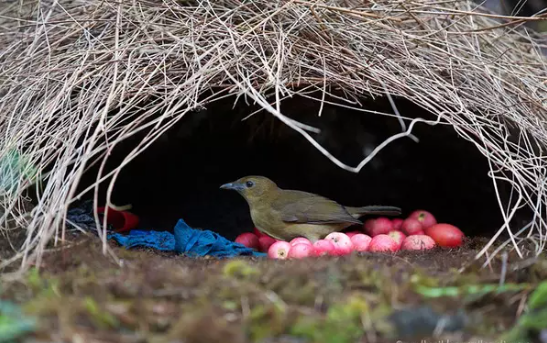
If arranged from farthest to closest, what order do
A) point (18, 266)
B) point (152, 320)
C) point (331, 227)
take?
point (331, 227), point (18, 266), point (152, 320)

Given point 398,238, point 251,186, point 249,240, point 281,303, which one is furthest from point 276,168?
point 281,303

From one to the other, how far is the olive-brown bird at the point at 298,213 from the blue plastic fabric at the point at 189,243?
1.78 feet

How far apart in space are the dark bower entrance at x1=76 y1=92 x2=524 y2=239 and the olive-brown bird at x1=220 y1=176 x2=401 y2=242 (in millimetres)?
640

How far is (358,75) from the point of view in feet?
11.8

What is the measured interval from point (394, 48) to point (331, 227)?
132 centimetres

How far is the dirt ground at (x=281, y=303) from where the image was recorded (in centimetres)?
183

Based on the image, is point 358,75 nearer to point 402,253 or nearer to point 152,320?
point 402,253

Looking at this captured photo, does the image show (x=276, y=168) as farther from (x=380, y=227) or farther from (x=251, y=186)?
(x=380, y=227)

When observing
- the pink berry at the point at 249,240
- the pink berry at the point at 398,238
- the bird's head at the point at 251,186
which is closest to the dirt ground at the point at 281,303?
the pink berry at the point at 398,238

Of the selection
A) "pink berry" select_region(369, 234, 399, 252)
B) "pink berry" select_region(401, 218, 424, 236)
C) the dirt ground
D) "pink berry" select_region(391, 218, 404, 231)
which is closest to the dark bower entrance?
"pink berry" select_region(391, 218, 404, 231)

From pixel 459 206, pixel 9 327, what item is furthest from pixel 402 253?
pixel 9 327

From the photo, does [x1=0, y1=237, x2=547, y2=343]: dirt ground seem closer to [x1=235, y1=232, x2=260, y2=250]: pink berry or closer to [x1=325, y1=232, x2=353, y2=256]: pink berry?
[x1=325, y1=232, x2=353, y2=256]: pink berry

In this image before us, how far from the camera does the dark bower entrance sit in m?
4.96

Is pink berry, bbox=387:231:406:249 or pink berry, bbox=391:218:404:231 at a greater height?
pink berry, bbox=387:231:406:249
